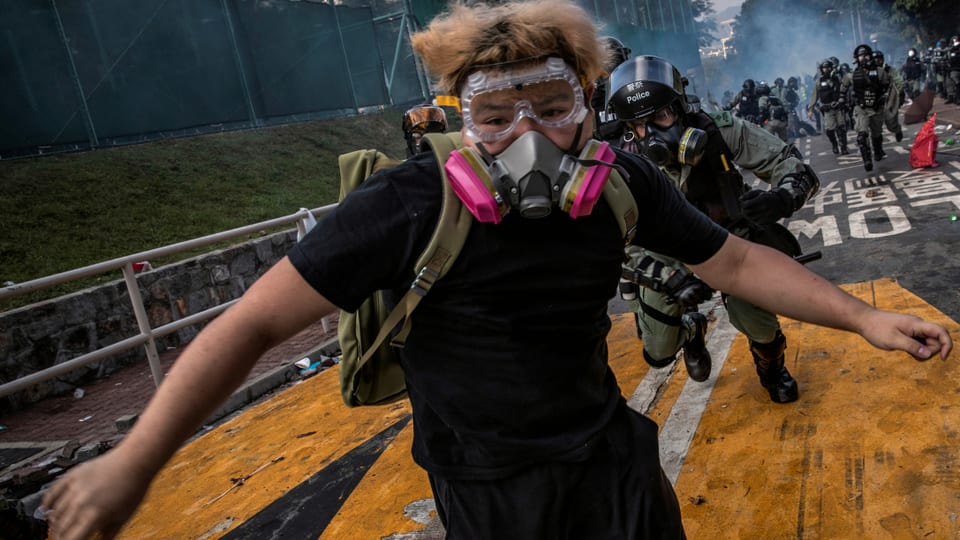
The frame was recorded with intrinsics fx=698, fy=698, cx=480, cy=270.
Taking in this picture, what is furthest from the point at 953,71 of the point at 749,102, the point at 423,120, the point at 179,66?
the point at 179,66

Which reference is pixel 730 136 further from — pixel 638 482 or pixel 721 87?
pixel 721 87

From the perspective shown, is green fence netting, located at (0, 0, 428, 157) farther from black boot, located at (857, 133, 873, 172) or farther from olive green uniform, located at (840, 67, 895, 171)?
black boot, located at (857, 133, 873, 172)

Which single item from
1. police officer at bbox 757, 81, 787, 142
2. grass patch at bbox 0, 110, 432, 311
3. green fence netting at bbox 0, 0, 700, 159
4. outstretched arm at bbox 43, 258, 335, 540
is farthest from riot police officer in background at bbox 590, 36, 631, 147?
police officer at bbox 757, 81, 787, 142

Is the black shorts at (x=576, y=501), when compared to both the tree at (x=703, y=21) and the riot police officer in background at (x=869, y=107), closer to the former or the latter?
the riot police officer in background at (x=869, y=107)

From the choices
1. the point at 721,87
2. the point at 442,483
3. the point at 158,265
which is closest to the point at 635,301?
the point at 442,483

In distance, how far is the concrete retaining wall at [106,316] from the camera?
6.49 metres

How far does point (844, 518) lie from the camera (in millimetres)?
2668

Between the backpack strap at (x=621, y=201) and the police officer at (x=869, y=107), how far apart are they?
38.5 feet

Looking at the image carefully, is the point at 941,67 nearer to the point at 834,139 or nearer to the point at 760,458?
the point at 834,139

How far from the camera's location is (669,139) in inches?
155

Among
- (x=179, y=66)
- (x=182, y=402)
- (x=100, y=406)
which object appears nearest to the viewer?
(x=182, y=402)

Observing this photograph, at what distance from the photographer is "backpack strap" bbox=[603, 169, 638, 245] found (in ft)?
5.43

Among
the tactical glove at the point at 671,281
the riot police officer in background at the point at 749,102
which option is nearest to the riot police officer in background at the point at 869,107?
the riot police officer in background at the point at 749,102

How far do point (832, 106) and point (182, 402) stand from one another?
1768 centimetres
